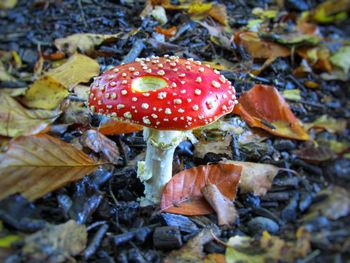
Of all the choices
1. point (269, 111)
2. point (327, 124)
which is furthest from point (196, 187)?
point (327, 124)

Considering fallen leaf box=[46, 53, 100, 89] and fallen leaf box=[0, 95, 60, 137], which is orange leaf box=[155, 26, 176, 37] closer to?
fallen leaf box=[46, 53, 100, 89]

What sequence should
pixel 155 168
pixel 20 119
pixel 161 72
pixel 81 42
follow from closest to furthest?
pixel 161 72 < pixel 155 168 < pixel 20 119 < pixel 81 42

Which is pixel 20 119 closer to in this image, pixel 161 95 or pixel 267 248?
pixel 161 95

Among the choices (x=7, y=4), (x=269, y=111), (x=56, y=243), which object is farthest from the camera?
(x=7, y=4)

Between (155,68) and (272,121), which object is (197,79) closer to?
(155,68)

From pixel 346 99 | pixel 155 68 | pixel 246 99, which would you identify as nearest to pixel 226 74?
pixel 246 99
